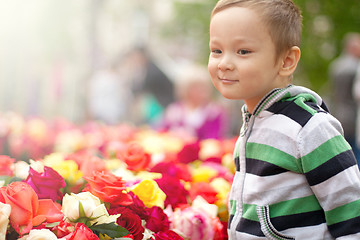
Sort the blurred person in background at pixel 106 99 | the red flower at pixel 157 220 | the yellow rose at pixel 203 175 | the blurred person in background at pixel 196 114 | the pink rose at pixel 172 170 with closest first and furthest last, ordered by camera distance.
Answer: the red flower at pixel 157 220
the pink rose at pixel 172 170
the yellow rose at pixel 203 175
the blurred person in background at pixel 196 114
the blurred person in background at pixel 106 99

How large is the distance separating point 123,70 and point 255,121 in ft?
36.5

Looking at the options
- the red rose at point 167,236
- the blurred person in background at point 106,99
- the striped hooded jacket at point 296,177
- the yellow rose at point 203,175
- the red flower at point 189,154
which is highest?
the striped hooded jacket at point 296,177

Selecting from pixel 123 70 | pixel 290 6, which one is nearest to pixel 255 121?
pixel 290 6

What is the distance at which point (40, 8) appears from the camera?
905cm

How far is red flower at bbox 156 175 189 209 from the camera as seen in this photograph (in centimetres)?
203

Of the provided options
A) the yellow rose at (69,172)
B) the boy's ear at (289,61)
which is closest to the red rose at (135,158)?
the yellow rose at (69,172)

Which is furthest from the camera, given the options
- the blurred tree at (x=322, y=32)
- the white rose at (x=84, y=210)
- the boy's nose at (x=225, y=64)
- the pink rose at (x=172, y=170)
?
the blurred tree at (x=322, y=32)

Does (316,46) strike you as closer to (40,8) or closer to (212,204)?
(40,8)

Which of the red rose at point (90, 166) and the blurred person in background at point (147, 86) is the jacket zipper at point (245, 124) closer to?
the red rose at point (90, 166)

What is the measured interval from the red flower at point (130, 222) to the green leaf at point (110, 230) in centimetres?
7

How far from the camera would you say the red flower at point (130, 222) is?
5.44 ft

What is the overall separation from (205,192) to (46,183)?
719mm

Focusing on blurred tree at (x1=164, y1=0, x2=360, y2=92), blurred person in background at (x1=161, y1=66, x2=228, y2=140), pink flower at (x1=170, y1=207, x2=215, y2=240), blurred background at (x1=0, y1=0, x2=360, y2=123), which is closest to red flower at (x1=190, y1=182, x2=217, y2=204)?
pink flower at (x1=170, y1=207, x2=215, y2=240)

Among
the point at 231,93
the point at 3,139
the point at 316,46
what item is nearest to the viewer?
the point at 231,93
